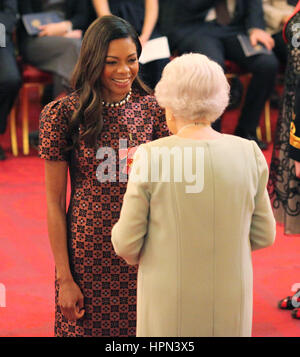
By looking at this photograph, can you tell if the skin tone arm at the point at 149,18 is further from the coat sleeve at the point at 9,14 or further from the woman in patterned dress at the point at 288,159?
the woman in patterned dress at the point at 288,159

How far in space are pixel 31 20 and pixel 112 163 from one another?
12.3 feet

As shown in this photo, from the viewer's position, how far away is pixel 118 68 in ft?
7.81

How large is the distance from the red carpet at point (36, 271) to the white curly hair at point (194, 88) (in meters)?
1.65

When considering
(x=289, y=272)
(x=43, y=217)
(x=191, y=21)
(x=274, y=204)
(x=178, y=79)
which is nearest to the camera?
(x=178, y=79)

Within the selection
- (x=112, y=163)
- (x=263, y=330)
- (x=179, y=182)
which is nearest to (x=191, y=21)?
(x=263, y=330)

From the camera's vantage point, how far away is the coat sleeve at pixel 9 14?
5.68m

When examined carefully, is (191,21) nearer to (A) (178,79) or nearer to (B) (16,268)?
(B) (16,268)

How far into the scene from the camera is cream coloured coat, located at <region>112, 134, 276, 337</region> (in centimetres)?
203

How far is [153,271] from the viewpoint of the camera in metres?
2.12

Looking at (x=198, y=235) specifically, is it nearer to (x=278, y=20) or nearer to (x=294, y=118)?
(x=294, y=118)

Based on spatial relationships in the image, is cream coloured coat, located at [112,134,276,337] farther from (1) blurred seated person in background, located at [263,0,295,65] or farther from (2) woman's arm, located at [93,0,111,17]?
(1) blurred seated person in background, located at [263,0,295,65]

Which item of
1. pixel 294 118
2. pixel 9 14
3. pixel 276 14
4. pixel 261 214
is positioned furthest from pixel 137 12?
pixel 261 214

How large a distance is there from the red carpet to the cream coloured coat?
128 cm

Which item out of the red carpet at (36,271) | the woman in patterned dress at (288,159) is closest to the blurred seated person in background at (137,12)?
the red carpet at (36,271)
